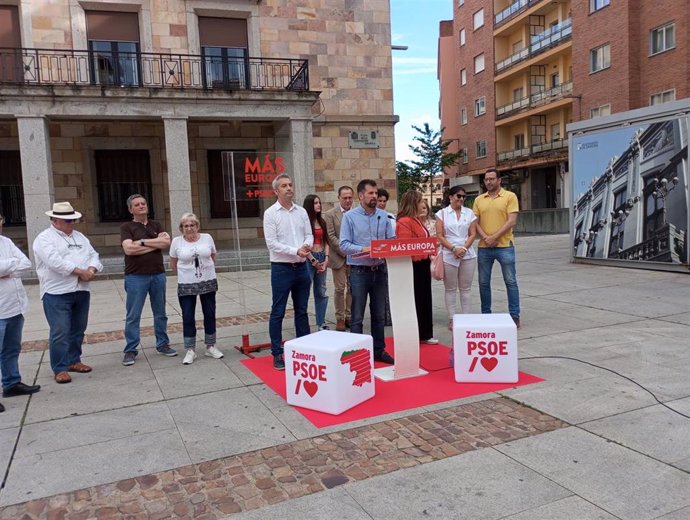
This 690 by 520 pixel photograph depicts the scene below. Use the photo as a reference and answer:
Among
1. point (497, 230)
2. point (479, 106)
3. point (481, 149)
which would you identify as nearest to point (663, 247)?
point (497, 230)

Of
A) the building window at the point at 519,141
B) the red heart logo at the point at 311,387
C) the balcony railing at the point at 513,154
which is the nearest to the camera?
the red heart logo at the point at 311,387

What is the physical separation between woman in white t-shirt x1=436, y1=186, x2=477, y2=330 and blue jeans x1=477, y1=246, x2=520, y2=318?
0.22m

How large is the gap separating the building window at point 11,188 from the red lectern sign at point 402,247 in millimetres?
14882

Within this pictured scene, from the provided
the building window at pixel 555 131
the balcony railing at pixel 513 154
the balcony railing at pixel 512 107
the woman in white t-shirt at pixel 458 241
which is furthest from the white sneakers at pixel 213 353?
the balcony railing at pixel 512 107

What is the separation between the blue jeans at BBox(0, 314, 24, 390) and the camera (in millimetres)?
4905

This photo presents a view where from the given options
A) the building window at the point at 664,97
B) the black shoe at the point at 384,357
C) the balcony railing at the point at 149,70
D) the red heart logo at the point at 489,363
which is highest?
the building window at the point at 664,97

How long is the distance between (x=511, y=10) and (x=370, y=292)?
37440 millimetres

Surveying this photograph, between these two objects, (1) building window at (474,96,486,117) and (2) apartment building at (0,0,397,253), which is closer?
(2) apartment building at (0,0,397,253)

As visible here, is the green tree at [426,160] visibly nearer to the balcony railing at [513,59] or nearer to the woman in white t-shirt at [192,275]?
the balcony railing at [513,59]

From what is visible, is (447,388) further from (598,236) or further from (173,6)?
(173,6)

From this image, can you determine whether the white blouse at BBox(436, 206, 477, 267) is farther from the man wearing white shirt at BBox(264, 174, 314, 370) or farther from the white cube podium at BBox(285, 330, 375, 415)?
the white cube podium at BBox(285, 330, 375, 415)

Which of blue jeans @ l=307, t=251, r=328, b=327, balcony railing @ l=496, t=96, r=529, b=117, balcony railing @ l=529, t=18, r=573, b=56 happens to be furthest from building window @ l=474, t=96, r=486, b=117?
blue jeans @ l=307, t=251, r=328, b=327

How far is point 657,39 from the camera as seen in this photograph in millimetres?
26953

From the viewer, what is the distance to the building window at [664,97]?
25.9m
